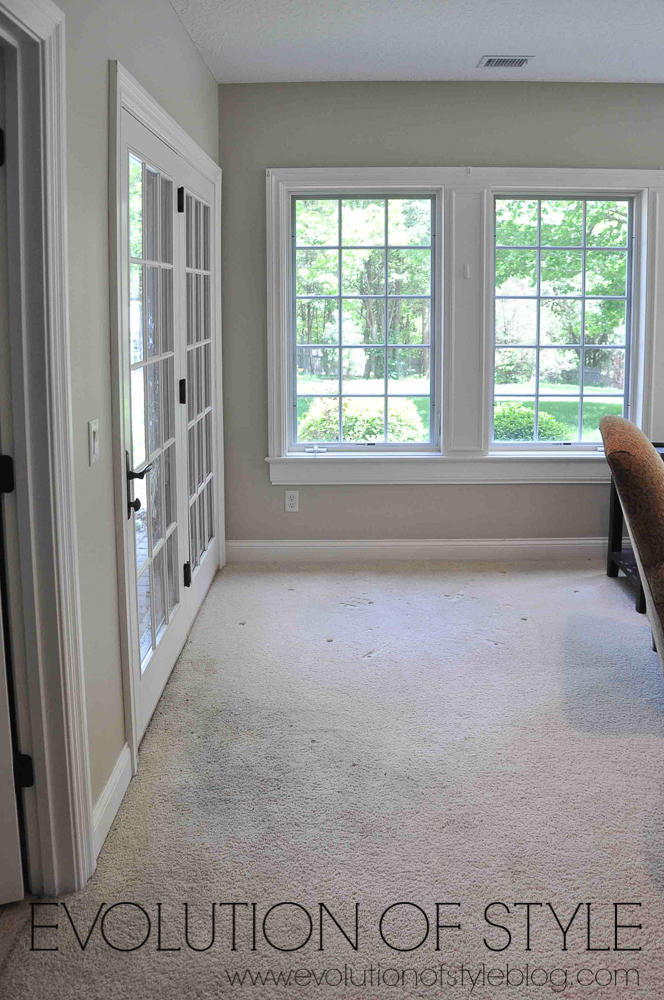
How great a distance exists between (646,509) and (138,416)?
62.1 inches

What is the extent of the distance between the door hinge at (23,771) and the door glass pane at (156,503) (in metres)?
1.25

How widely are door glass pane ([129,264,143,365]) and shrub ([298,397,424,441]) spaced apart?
220 centimetres

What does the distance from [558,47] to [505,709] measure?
2.92 m

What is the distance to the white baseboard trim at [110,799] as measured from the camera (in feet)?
7.93

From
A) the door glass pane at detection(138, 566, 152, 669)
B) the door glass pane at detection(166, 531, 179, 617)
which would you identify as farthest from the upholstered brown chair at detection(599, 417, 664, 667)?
the door glass pane at detection(166, 531, 179, 617)

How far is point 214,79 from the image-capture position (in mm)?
4766

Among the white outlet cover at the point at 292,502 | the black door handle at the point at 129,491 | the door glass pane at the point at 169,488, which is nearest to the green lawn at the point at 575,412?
the white outlet cover at the point at 292,502

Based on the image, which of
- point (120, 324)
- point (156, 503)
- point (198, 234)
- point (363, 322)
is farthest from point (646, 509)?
point (363, 322)

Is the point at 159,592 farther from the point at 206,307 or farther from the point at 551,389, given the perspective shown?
the point at 551,389

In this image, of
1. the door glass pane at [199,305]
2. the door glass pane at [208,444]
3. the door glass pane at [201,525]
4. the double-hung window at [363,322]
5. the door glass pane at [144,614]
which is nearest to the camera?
the door glass pane at [144,614]

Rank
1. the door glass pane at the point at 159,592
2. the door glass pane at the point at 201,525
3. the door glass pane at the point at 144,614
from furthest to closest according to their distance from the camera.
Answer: the door glass pane at the point at 201,525
the door glass pane at the point at 159,592
the door glass pane at the point at 144,614

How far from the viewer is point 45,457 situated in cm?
207

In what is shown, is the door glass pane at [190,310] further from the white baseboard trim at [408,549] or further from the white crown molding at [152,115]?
the white baseboard trim at [408,549]

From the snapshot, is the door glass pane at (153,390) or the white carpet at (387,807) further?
the door glass pane at (153,390)
